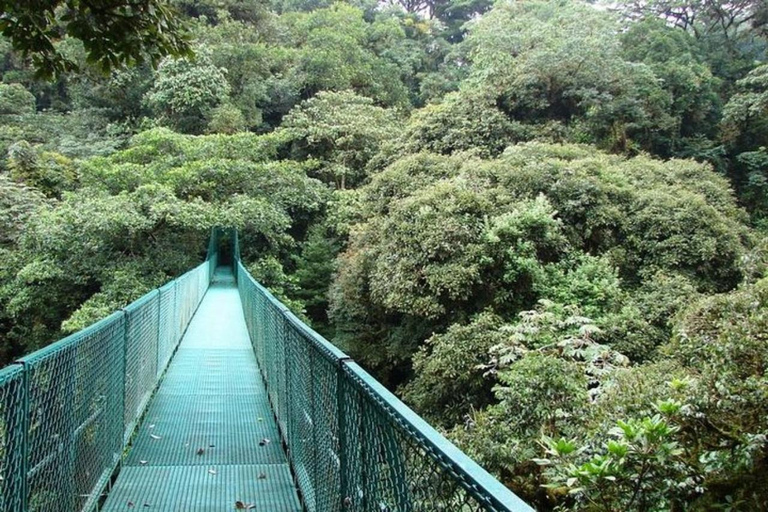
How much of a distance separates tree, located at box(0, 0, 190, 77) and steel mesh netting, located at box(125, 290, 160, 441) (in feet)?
4.34

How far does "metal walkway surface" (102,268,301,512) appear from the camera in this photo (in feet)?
8.91

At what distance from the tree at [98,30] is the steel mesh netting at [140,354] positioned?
1.32 meters

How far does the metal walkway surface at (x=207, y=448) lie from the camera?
2717 millimetres

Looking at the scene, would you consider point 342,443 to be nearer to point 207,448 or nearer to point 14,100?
point 207,448

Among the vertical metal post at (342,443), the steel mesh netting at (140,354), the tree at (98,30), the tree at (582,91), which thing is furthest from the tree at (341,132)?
the vertical metal post at (342,443)

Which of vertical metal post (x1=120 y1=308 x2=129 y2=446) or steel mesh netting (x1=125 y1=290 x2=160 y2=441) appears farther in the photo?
steel mesh netting (x1=125 y1=290 x2=160 y2=441)

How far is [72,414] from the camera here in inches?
87.8

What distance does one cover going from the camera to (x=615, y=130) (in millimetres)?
13469

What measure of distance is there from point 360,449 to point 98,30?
225 centimetres

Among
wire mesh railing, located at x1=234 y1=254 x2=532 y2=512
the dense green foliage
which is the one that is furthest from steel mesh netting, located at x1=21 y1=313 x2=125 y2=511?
the dense green foliage

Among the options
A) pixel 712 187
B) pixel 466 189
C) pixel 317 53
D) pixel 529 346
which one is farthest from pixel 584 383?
pixel 317 53

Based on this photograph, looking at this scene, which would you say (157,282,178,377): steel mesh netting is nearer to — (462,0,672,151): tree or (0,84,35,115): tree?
(462,0,672,151): tree

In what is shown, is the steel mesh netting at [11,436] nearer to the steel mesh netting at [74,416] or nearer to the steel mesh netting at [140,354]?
the steel mesh netting at [74,416]

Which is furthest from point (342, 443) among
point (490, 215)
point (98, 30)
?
point (490, 215)
